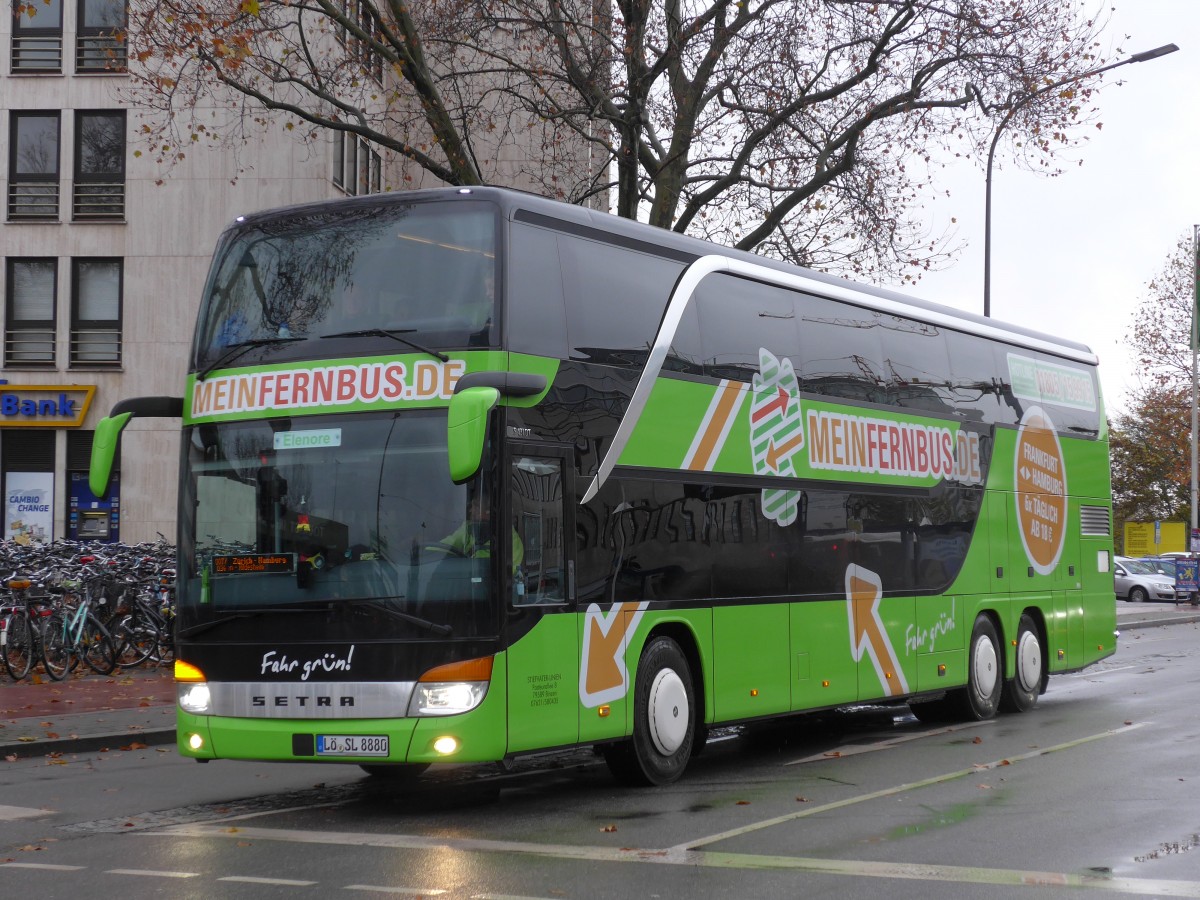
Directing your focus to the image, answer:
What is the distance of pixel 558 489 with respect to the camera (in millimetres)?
10531

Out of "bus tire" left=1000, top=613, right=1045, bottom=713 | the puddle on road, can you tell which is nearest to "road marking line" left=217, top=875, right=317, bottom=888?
the puddle on road

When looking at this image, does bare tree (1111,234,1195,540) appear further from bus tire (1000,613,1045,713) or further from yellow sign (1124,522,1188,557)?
bus tire (1000,613,1045,713)

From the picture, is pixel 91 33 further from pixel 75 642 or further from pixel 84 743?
pixel 84 743

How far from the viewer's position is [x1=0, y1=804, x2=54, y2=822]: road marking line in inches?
407

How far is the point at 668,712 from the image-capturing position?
37.7ft

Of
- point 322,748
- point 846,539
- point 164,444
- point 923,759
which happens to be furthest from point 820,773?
point 164,444

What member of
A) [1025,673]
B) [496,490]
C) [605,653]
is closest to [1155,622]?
[1025,673]

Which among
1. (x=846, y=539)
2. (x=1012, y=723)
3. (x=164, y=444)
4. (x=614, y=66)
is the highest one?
(x=614, y=66)

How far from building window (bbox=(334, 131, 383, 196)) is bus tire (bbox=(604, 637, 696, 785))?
26418 mm

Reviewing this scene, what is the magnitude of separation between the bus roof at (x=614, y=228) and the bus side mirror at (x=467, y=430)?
1809 mm

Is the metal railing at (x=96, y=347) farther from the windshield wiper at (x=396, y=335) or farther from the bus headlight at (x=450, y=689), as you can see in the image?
the bus headlight at (x=450, y=689)

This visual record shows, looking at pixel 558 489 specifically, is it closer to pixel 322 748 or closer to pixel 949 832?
pixel 322 748

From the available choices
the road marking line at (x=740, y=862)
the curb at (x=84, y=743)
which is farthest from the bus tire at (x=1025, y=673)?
the road marking line at (x=740, y=862)

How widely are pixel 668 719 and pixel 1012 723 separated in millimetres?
5941
